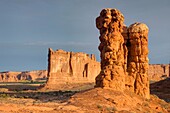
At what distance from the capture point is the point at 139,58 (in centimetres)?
2595

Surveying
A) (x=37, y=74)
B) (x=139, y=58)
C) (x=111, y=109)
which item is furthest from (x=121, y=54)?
(x=37, y=74)

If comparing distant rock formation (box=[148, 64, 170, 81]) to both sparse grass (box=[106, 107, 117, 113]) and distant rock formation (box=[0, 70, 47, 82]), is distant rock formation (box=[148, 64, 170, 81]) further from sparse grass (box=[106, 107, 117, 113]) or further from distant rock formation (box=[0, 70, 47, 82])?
sparse grass (box=[106, 107, 117, 113])

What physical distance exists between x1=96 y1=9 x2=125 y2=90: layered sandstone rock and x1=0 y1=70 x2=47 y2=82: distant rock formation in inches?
4549

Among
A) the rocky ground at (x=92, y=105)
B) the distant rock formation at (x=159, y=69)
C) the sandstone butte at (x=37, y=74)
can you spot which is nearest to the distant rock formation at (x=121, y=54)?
the rocky ground at (x=92, y=105)

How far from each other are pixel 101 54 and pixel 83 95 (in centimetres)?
444

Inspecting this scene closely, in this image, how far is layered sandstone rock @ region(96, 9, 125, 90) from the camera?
22047mm

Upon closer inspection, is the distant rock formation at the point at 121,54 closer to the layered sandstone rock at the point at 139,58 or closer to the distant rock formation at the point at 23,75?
the layered sandstone rock at the point at 139,58

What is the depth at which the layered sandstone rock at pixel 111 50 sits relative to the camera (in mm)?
22047

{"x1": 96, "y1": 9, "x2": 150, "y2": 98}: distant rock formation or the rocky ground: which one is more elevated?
{"x1": 96, "y1": 9, "x2": 150, "y2": 98}: distant rock formation

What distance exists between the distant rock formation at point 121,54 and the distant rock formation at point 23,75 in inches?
4478

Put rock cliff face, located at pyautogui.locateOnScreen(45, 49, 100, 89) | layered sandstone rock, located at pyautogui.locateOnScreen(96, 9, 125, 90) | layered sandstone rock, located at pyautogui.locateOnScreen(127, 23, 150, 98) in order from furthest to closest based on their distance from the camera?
rock cliff face, located at pyautogui.locateOnScreen(45, 49, 100, 89)
layered sandstone rock, located at pyautogui.locateOnScreen(127, 23, 150, 98)
layered sandstone rock, located at pyautogui.locateOnScreen(96, 9, 125, 90)

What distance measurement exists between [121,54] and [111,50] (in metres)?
1.19

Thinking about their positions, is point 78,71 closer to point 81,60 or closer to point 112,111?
point 81,60

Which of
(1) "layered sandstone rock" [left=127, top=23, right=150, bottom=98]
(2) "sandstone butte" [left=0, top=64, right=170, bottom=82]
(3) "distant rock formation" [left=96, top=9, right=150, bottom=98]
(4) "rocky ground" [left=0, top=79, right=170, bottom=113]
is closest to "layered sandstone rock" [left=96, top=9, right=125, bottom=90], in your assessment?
(3) "distant rock formation" [left=96, top=9, right=150, bottom=98]
